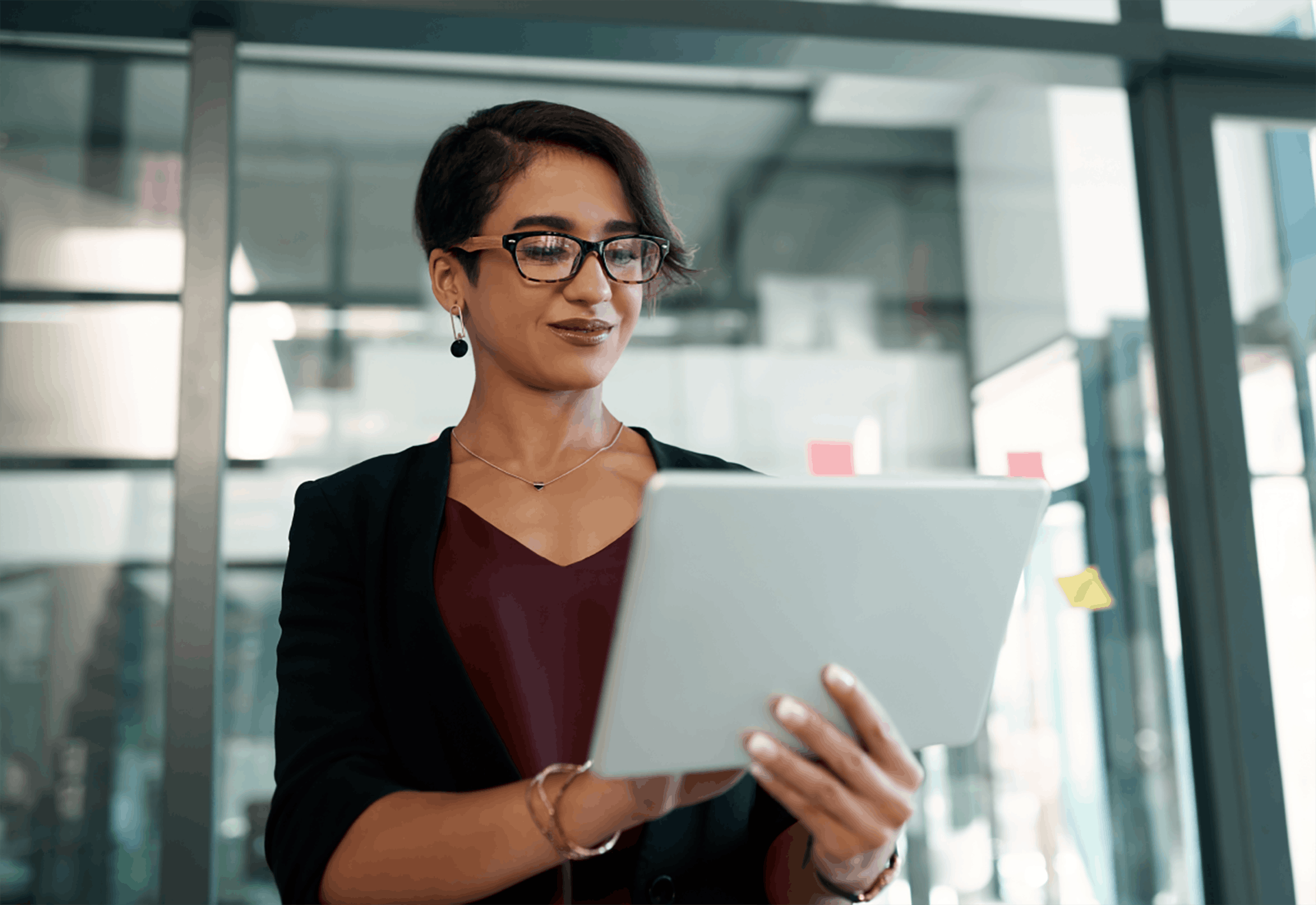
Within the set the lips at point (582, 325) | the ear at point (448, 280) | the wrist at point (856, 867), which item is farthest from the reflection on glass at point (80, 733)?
the wrist at point (856, 867)

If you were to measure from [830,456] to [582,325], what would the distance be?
5.03ft

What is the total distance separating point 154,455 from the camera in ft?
6.97

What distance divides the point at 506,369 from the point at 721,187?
1.74 metres

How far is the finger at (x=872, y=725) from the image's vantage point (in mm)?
793

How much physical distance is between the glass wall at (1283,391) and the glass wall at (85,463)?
208 centimetres

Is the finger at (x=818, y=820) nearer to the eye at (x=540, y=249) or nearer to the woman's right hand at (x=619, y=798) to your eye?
the woman's right hand at (x=619, y=798)

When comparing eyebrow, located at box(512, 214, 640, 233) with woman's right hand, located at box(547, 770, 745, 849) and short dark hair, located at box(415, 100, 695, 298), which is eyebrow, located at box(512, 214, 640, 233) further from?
woman's right hand, located at box(547, 770, 745, 849)

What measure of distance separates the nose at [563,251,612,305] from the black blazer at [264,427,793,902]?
0.26 meters

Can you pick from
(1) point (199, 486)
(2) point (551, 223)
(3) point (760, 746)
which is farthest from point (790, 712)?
(1) point (199, 486)

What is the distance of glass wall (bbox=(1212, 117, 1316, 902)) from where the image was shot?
1965mm

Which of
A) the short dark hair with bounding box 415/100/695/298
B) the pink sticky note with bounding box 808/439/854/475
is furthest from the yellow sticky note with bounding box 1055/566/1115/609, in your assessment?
the short dark hair with bounding box 415/100/695/298

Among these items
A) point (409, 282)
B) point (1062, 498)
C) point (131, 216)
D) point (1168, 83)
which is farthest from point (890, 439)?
point (131, 216)

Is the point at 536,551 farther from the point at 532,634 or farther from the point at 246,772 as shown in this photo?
the point at 246,772

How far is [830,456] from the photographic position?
256cm
